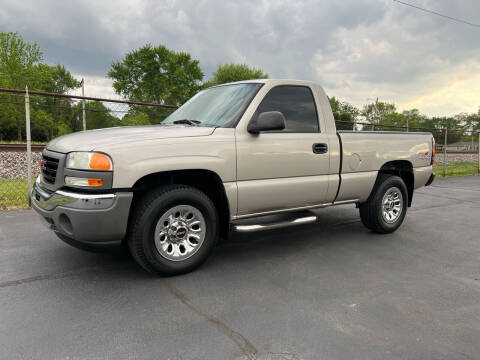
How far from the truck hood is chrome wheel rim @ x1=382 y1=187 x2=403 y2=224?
9.74 ft

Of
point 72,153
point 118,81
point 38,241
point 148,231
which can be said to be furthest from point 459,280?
point 118,81

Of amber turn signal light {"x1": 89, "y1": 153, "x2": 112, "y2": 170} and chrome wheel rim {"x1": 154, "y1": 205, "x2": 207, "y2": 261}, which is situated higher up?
amber turn signal light {"x1": 89, "y1": 153, "x2": 112, "y2": 170}

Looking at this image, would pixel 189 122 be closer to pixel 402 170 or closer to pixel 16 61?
pixel 402 170

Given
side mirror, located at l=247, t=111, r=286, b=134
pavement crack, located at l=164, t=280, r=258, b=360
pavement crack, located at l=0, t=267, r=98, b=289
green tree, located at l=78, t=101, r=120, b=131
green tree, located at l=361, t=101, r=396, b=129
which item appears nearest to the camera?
pavement crack, located at l=164, t=280, r=258, b=360

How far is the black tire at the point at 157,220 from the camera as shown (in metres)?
3.29

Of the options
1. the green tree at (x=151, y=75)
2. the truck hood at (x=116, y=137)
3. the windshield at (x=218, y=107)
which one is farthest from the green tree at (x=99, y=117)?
the green tree at (x=151, y=75)

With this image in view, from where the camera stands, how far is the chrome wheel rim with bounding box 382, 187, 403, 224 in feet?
17.2

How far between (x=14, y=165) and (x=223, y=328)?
472 inches

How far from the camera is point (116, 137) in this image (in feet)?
10.8

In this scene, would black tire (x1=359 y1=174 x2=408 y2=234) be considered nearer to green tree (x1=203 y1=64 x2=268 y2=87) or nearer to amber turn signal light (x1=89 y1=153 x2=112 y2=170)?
amber turn signal light (x1=89 y1=153 x2=112 y2=170)

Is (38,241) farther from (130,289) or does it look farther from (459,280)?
(459,280)

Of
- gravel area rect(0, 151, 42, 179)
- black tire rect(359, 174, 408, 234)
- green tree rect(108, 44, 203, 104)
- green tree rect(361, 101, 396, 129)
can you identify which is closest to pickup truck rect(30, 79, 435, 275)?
black tire rect(359, 174, 408, 234)

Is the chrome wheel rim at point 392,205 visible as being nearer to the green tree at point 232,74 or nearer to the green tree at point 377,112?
the green tree at point 232,74

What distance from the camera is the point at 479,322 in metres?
2.77
